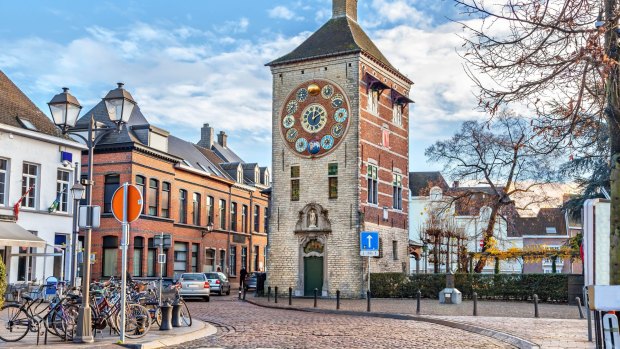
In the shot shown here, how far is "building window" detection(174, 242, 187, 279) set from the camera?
46.8 meters

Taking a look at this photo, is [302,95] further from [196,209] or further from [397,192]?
[196,209]

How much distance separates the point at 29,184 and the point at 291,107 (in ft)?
45.0

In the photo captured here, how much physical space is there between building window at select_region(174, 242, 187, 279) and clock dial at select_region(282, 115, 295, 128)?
→ 13354mm

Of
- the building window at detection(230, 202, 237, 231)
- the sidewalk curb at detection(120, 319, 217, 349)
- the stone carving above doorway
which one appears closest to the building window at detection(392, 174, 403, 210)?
the stone carving above doorway

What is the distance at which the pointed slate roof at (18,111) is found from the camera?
30.2 meters

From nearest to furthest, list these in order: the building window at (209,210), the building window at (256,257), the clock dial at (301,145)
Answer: the clock dial at (301,145)
the building window at (209,210)
the building window at (256,257)

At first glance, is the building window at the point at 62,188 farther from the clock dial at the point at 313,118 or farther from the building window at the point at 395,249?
the building window at the point at 395,249

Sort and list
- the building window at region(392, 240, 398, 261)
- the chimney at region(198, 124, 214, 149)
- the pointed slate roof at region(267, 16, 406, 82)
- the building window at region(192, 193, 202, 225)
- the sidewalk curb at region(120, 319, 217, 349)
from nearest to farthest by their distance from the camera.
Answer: the sidewalk curb at region(120, 319, 217, 349), the pointed slate roof at region(267, 16, 406, 82), the building window at region(392, 240, 398, 261), the building window at region(192, 193, 202, 225), the chimney at region(198, 124, 214, 149)

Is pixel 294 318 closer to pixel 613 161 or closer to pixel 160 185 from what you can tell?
pixel 613 161

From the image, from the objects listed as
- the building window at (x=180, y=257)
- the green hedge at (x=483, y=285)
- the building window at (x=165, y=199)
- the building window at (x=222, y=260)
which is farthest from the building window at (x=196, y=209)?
the green hedge at (x=483, y=285)

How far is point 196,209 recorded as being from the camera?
1954 inches

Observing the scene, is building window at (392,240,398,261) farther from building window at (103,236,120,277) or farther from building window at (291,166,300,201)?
building window at (103,236,120,277)

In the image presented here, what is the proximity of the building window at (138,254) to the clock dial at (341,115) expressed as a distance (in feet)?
45.9

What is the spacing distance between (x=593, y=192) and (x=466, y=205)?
40.2ft
